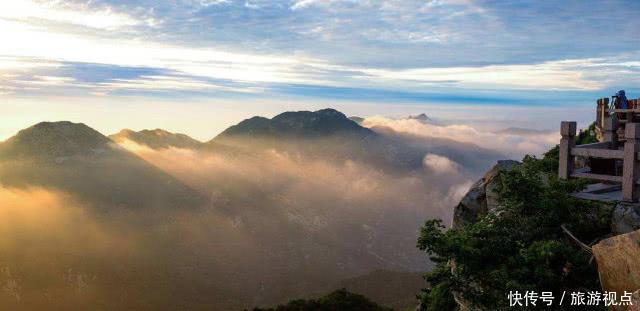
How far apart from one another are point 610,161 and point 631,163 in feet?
21.1

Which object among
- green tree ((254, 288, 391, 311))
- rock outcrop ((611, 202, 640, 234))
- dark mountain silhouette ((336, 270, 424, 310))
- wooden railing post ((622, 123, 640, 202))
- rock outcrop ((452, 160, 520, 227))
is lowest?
dark mountain silhouette ((336, 270, 424, 310))

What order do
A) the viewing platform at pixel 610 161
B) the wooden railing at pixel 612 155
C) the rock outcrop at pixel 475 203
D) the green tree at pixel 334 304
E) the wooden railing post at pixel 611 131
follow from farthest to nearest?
1. the green tree at pixel 334 304
2. the rock outcrop at pixel 475 203
3. the wooden railing post at pixel 611 131
4. the viewing platform at pixel 610 161
5. the wooden railing at pixel 612 155

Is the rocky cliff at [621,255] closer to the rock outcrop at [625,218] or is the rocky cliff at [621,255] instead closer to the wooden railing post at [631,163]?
the rock outcrop at [625,218]

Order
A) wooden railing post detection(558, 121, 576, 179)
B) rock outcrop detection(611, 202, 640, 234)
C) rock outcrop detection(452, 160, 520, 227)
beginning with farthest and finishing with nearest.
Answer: rock outcrop detection(452, 160, 520, 227) → wooden railing post detection(558, 121, 576, 179) → rock outcrop detection(611, 202, 640, 234)

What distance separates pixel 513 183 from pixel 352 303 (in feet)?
161

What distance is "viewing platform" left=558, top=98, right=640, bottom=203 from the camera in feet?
54.7

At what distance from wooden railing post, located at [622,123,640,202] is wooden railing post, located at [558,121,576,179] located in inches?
88.3

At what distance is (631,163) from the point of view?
16703 millimetres

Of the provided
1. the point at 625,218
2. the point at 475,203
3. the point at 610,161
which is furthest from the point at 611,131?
the point at 475,203

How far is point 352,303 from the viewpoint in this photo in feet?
206

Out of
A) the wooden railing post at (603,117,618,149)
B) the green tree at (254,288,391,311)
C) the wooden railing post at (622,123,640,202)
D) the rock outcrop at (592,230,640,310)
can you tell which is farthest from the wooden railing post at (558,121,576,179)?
the green tree at (254,288,391,311)

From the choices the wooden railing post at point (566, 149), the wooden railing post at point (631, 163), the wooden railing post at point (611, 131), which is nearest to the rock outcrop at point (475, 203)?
the wooden railing post at point (611, 131)

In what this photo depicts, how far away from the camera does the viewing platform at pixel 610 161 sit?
16.7 meters

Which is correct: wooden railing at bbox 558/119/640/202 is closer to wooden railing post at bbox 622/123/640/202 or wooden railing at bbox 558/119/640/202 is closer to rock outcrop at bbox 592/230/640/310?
wooden railing post at bbox 622/123/640/202
